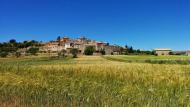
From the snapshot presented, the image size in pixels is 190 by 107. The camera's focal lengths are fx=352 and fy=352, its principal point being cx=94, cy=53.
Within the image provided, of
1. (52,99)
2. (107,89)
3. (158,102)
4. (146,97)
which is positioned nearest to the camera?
(158,102)

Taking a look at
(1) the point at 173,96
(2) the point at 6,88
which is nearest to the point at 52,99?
(2) the point at 6,88

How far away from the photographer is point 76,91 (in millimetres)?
10398

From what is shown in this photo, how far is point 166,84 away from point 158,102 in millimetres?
3887

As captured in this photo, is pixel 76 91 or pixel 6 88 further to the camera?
pixel 6 88

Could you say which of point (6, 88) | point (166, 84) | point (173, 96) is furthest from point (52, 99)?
point (166, 84)

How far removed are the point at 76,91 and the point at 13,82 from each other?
2871 mm

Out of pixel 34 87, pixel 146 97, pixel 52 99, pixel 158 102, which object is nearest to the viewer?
pixel 158 102

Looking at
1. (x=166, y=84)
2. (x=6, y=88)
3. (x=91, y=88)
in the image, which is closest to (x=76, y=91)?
(x=91, y=88)

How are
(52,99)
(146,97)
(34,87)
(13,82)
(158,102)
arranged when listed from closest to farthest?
(158,102)
(146,97)
(52,99)
(34,87)
(13,82)

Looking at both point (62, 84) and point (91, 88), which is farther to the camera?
point (62, 84)

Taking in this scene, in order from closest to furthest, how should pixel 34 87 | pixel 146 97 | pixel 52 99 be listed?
pixel 146 97
pixel 52 99
pixel 34 87

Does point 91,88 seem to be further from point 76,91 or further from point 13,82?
point 13,82

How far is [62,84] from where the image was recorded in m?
11.5

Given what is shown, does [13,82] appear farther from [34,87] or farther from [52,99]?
[52,99]
